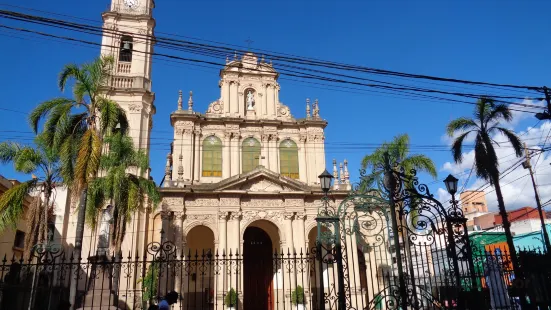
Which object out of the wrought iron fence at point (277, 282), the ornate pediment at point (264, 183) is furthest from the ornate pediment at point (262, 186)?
the wrought iron fence at point (277, 282)

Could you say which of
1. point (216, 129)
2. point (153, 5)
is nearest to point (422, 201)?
point (216, 129)

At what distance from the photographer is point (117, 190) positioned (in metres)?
17.9

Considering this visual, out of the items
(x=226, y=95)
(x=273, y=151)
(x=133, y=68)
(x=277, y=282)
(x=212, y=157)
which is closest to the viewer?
(x=277, y=282)

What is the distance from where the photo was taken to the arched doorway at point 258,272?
24625 millimetres

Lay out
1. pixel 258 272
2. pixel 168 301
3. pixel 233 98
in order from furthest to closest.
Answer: pixel 233 98 < pixel 258 272 < pixel 168 301

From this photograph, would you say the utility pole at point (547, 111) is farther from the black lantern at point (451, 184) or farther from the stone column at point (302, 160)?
the stone column at point (302, 160)

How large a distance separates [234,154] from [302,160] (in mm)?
4435

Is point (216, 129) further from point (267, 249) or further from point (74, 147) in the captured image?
point (74, 147)

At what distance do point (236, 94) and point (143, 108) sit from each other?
20.5ft

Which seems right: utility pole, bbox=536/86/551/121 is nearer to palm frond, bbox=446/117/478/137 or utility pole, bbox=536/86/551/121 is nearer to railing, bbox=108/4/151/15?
palm frond, bbox=446/117/478/137

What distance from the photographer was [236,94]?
28.8m

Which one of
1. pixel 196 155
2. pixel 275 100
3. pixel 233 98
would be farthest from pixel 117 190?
pixel 275 100

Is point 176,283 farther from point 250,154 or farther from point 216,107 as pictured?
point 216,107

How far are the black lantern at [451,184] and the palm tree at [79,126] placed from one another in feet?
36.3
